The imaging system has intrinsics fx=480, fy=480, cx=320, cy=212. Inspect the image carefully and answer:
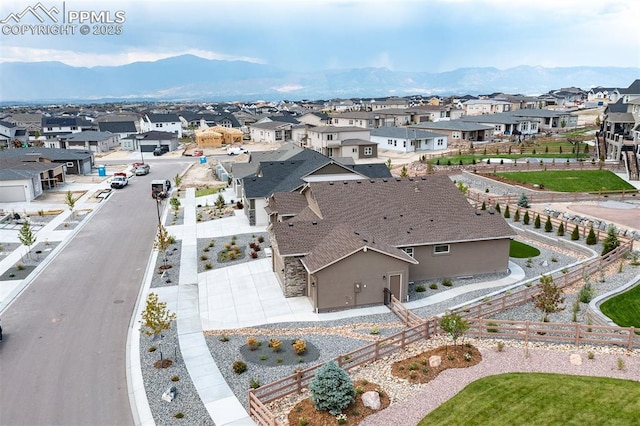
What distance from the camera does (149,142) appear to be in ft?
307

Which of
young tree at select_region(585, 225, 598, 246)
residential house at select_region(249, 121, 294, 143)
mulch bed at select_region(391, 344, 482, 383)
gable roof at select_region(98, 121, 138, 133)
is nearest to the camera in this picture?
mulch bed at select_region(391, 344, 482, 383)

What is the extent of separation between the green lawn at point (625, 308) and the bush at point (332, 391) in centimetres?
1401

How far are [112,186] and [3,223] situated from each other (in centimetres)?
1657

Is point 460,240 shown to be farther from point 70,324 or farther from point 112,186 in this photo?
point 112,186

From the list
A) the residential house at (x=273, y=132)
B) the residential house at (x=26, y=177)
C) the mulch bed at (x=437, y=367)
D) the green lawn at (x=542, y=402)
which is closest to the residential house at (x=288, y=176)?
the mulch bed at (x=437, y=367)

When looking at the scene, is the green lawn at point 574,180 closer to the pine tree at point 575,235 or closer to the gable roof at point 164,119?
the pine tree at point 575,235

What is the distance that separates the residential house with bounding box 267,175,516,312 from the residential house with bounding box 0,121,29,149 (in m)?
83.3

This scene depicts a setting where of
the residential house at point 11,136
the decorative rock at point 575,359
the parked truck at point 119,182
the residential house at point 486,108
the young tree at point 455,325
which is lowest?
the decorative rock at point 575,359

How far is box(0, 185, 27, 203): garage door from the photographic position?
50125 millimetres

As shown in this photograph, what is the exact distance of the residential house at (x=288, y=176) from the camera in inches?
1607

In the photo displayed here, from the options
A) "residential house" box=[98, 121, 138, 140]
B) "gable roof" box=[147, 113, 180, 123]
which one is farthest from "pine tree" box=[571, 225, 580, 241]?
"gable roof" box=[147, 113, 180, 123]

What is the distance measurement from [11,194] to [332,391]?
48646 millimetres

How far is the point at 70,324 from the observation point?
23.5 m

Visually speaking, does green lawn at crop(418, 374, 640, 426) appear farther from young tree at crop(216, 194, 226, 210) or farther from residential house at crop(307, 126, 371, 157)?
residential house at crop(307, 126, 371, 157)
